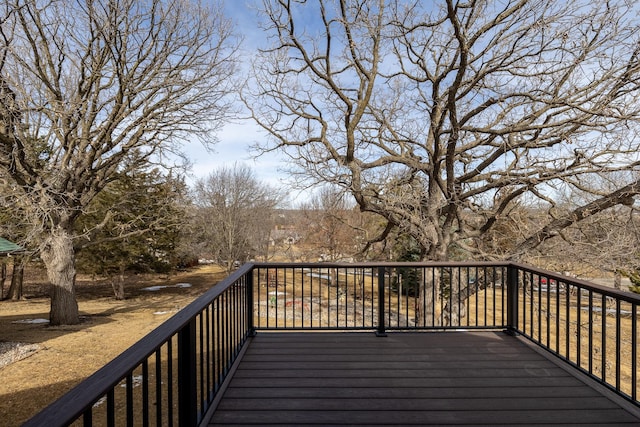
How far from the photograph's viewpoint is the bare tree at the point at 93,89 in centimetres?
793

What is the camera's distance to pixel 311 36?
24.5 feet

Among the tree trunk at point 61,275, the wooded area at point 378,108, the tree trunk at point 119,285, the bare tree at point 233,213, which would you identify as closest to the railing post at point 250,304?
the wooded area at point 378,108

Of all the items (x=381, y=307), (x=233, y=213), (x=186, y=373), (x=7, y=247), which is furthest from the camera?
(x=233, y=213)

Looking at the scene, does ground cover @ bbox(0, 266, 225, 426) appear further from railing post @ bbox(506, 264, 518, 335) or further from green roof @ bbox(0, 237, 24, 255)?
railing post @ bbox(506, 264, 518, 335)

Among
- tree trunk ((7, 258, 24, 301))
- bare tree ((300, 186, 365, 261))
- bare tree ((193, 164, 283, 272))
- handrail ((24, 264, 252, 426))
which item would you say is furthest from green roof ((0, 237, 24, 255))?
bare tree ((300, 186, 365, 261))

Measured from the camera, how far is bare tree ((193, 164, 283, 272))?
51.8 feet

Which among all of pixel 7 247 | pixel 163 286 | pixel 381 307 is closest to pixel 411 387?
pixel 381 307

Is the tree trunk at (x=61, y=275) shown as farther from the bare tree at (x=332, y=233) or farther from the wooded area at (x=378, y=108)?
the bare tree at (x=332, y=233)

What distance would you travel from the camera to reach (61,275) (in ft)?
30.6

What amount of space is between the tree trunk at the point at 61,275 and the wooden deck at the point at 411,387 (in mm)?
8569

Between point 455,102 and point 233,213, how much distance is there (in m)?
11.9

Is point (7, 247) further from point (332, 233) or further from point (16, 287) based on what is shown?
point (332, 233)

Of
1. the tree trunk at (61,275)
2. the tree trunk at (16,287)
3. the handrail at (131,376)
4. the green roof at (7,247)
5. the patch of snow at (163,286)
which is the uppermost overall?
the handrail at (131,376)

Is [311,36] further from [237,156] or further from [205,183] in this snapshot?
[205,183]
